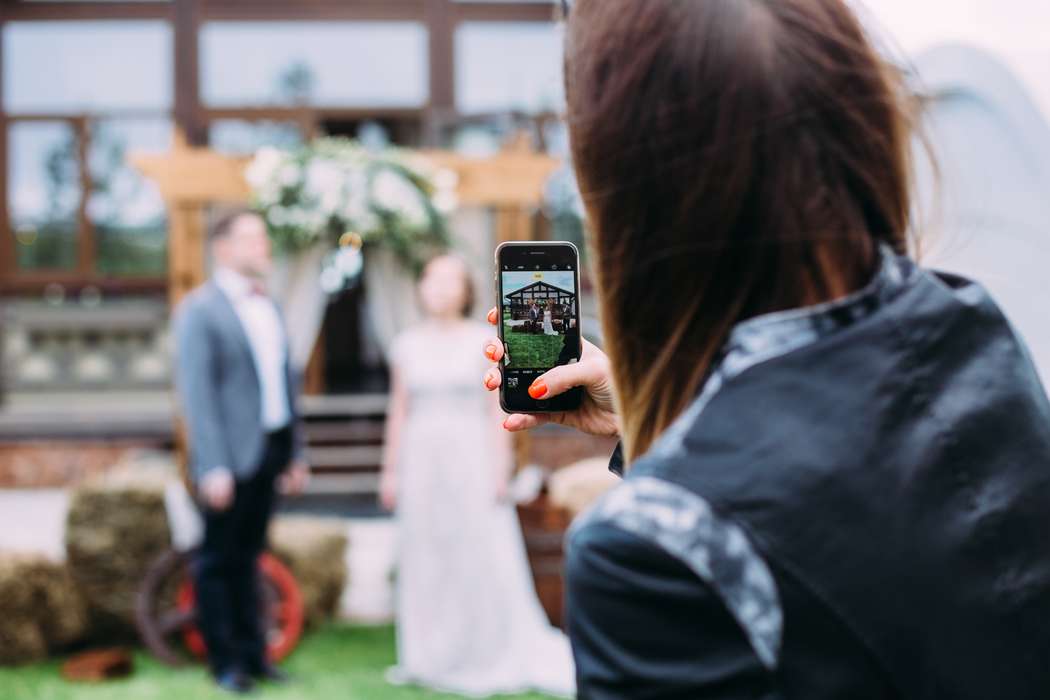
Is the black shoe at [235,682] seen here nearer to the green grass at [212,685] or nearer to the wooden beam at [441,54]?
the green grass at [212,685]

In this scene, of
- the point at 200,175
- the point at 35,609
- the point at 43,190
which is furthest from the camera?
the point at 43,190

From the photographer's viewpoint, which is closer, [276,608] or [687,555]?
[687,555]

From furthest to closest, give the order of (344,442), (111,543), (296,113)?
(296,113), (344,442), (111,543)

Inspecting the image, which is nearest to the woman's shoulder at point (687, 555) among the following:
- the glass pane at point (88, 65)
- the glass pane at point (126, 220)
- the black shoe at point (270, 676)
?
the black shoe at point (270, 676)

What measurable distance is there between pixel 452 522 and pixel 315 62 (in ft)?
22.5

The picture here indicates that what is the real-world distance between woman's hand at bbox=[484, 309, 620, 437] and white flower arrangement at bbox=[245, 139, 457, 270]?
21.6 ft

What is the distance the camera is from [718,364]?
0.76 m

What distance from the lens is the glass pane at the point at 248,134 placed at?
406 inches

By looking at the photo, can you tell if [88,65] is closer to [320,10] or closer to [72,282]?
[72,282]

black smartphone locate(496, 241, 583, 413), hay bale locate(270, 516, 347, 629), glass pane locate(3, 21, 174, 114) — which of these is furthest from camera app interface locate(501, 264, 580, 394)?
glass pane locate(3, 21, 174, 114)

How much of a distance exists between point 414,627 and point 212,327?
1527 millimetres

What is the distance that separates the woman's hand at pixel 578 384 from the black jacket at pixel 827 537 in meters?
0.39

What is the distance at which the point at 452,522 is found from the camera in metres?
4.79

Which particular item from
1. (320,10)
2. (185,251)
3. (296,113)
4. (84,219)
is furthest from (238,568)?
(320,10)
